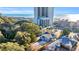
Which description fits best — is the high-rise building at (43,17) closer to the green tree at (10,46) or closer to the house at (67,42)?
the house at (67,42)

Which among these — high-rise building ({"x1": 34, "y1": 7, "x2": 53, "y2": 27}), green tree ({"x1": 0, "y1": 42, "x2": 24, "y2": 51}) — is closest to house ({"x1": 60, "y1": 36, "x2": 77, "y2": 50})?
high-rise building ({"x1": 34, "y1": 7, "x2": 53, "y2": 27})

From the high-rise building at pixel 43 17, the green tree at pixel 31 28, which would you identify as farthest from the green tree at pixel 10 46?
the high-rise building at pixel 43 17

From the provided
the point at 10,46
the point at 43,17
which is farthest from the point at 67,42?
the point at 10,46

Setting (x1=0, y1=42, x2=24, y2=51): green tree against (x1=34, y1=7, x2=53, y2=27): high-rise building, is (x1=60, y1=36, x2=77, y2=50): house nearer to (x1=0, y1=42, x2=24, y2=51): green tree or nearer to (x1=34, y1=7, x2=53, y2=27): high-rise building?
(x1=34, y1=7, x2=53, y2=27): high-rise building

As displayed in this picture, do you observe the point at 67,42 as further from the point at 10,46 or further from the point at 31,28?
the point at 10,46

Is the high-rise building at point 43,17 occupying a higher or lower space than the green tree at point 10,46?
higher

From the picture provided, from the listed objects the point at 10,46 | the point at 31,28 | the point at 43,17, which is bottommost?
the point at 10,46
